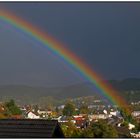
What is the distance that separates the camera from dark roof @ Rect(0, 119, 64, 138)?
2.25 m

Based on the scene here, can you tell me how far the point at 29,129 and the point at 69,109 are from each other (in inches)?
1132

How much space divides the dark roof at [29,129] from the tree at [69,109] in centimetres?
2557

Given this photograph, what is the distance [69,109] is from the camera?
30.9 metres

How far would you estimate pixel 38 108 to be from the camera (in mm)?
32031

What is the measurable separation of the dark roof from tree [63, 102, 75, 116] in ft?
83.9

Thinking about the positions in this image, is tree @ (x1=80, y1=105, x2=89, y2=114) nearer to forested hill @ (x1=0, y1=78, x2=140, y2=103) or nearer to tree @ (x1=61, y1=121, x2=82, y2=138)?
forested hill @ (x1=0, y1=78, x2=140, y2=103)

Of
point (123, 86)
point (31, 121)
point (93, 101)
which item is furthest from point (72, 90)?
point (31, 121)

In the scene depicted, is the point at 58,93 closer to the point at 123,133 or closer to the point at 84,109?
the point at 84,109

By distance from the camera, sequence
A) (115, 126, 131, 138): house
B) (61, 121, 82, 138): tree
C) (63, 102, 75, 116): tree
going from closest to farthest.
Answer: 1. (115, 126, 131, 138): house
2. (61, 121, 82, 138): tree
3. (63, 102, 75, 116): tree

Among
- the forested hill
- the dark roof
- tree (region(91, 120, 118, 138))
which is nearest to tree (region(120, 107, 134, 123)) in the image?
the forested hill

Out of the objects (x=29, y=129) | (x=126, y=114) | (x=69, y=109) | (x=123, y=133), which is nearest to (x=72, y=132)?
(x=123, y=133)

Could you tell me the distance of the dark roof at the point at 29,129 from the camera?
2.25 metres

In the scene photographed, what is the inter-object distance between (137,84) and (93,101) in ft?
25.3

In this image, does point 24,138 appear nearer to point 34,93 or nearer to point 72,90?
point 34,93
